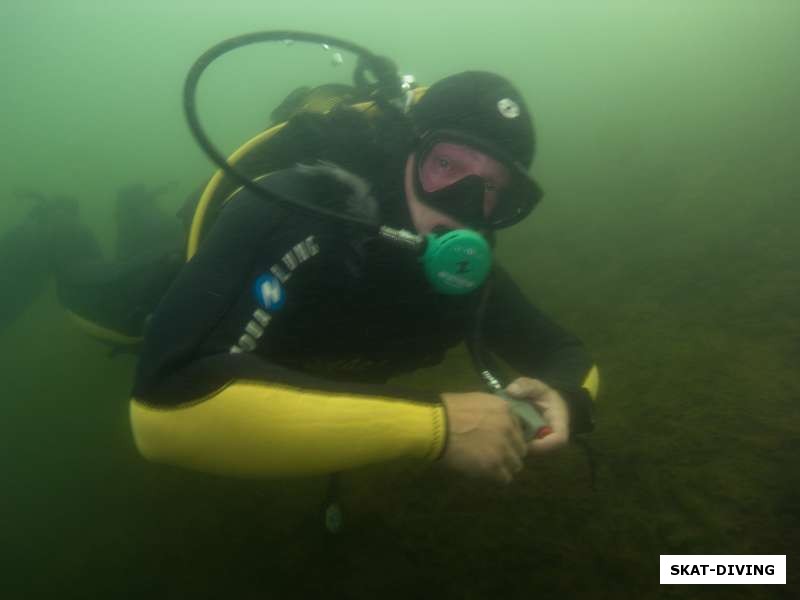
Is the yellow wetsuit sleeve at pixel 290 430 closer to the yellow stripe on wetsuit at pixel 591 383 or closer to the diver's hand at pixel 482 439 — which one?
the diver's hand at pixel 482 439

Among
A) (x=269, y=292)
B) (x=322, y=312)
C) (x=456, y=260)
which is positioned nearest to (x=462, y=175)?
(x=456, y=260)

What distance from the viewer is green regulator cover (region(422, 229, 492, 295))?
5.66 ft

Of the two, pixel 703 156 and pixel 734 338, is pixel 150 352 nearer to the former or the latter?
pixel 734 338

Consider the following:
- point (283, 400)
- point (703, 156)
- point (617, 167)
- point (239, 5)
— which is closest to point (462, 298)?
point (283, 400)

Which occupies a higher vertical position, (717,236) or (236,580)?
(717,236)

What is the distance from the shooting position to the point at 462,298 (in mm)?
2184

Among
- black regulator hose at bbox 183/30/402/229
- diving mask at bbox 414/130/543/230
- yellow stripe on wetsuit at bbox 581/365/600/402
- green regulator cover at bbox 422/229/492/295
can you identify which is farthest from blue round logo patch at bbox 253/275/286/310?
yellow stripe on wetsuit at bbox 581/365/600/402

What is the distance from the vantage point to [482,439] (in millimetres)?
1322

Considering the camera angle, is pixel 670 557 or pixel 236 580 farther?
pixel 236 580

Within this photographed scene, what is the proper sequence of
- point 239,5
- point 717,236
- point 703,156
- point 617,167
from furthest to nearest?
point 239,5 → point 617,167 → point 703,156 → point 717,236

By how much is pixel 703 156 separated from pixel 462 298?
570cm

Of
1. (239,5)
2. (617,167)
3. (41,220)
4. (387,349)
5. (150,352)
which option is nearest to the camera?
(150,352)

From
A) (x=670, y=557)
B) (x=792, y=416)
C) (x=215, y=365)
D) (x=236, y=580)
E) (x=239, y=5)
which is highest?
(x=239, y=5)

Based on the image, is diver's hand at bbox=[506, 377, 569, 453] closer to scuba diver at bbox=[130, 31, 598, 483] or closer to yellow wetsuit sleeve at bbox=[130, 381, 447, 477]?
scuba diver at bbox=[130, 31, 598, 483]
